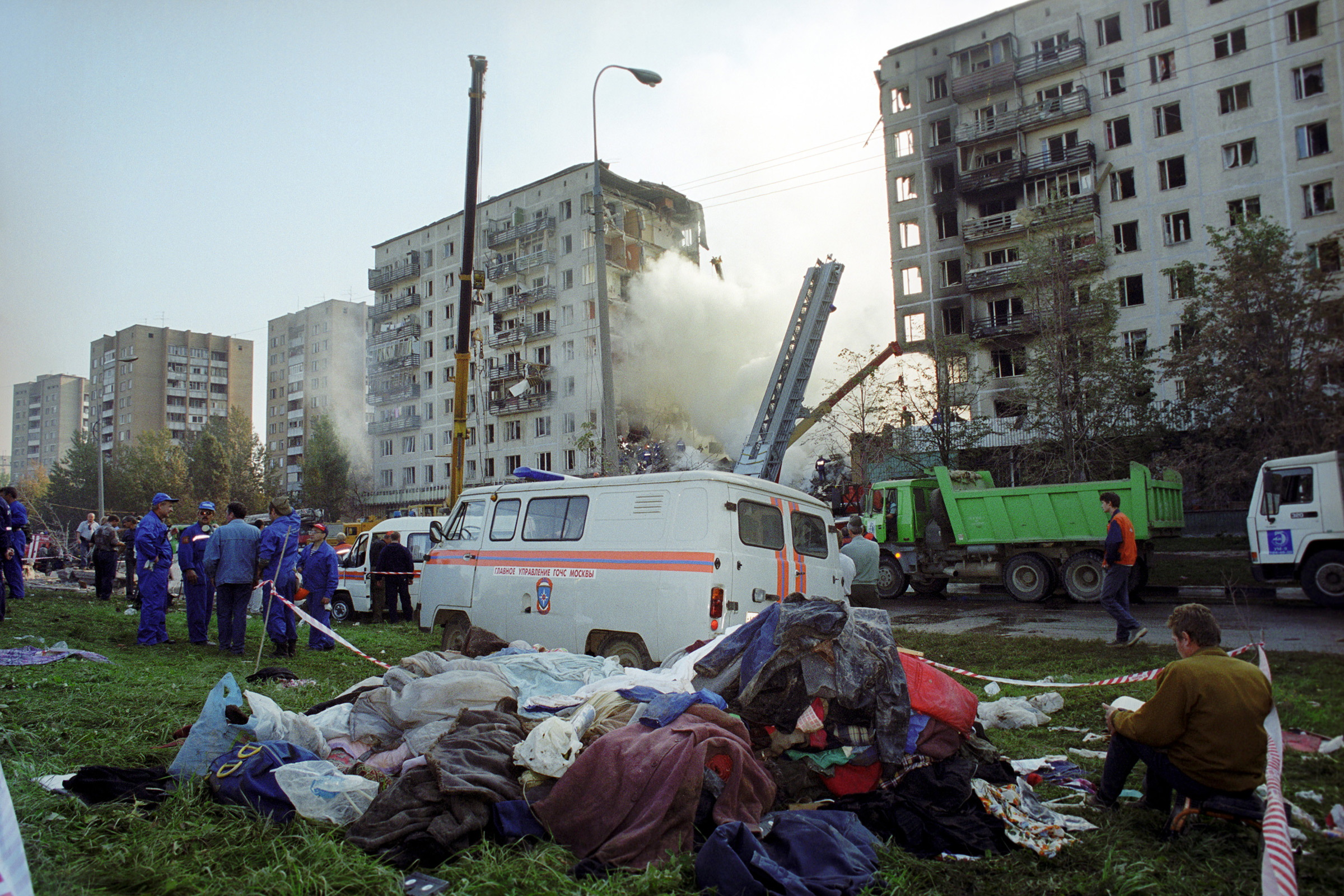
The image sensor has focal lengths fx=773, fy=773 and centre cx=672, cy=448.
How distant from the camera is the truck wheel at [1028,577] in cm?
1460

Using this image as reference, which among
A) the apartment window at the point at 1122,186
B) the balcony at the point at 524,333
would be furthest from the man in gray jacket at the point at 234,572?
the balcony at the point at 524,333

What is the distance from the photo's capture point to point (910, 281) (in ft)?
94.0

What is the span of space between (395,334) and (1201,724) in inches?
2216

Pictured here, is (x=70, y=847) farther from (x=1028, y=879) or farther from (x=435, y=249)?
(x=435, y=249)

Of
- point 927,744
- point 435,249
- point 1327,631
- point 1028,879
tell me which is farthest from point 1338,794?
point 435,249

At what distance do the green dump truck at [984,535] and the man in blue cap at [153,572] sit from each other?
12686mm

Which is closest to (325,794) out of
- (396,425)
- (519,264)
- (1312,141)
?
(1312,141)

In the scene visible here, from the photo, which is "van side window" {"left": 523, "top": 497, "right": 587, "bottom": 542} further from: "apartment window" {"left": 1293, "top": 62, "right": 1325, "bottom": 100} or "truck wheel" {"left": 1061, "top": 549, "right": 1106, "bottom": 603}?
"truck wheel" {"left": 1061, "top": 549, "right": 1106, "bottom": 603}

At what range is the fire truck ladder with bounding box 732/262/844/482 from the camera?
17719 mm

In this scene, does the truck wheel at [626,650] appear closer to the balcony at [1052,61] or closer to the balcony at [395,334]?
the balcony at [1052,61]

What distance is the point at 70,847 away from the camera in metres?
3.15

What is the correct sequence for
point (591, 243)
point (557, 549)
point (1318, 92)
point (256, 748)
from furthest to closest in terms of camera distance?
1. point (591, 243)
2. point (557, 549)
3. point (256, 748)
4. point (1318, 92)

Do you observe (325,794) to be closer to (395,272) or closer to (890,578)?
(890,578)

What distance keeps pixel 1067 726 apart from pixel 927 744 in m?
1.99
